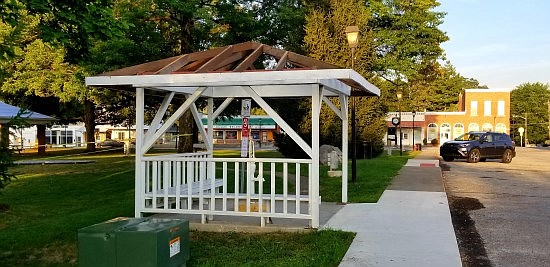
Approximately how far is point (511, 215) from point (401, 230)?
3318mm

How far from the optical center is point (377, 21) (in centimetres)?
5194

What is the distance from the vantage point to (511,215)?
33.0ft

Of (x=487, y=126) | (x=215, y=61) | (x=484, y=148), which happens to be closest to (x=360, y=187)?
(x=215, y=61)

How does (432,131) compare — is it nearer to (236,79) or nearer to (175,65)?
(175,65)

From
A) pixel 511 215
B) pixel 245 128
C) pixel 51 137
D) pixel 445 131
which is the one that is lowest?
pixel 511 215

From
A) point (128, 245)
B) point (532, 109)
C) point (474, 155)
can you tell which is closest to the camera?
point (128, 245)

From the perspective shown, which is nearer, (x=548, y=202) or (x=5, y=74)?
(x=5, y=74)

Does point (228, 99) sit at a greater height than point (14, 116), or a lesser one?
greater

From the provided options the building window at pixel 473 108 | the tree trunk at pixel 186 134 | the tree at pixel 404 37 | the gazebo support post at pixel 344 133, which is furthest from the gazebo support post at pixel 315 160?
the building window at pixel 473 108

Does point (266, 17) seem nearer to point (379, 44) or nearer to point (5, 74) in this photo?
point (5, 74)

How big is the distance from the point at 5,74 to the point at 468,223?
7.73 meters

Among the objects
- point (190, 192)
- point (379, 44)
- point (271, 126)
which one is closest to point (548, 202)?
point (190, 192)

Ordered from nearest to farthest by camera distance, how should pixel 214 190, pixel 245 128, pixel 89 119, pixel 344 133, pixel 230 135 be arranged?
pixel 214 190 → pixel 245 128 → pixel 344 133 → pixel 89 119 → pixel 230 135

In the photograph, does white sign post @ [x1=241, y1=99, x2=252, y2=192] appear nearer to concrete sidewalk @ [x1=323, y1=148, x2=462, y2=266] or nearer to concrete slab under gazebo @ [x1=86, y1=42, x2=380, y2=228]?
concrete slab under gazebo @ [x1=86, y1=42, x2=380, y2=228]
